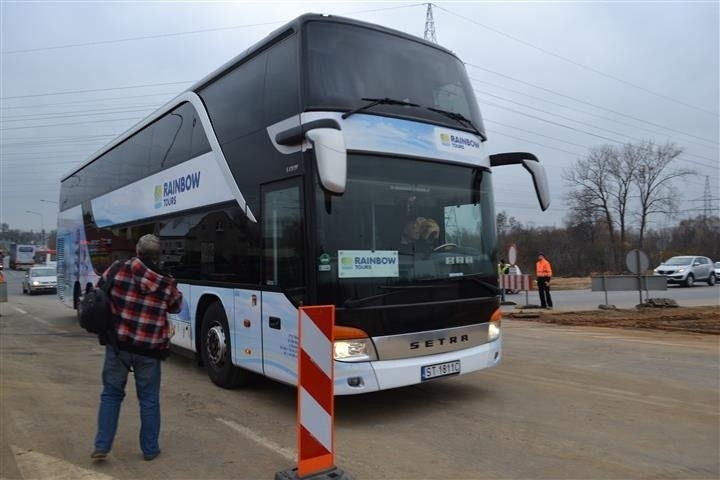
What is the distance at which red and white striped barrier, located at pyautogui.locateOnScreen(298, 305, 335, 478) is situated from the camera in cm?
391

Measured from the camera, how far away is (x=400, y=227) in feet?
19.0

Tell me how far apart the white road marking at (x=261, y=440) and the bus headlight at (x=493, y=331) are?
2.76 metres

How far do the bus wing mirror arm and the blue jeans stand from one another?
4.60 m

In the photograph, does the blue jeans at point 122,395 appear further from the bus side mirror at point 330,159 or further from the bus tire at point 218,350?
the bus tire at point 218,350

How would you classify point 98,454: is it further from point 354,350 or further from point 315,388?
point 354,350

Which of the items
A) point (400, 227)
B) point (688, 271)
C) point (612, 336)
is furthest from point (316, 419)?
point (688, 271)

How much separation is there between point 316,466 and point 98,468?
6.21ft

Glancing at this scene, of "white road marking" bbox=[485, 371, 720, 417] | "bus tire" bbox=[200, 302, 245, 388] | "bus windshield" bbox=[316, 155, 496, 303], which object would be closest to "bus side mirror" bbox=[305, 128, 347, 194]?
"bus windshield" bbox=[316, 155, 496, 303]

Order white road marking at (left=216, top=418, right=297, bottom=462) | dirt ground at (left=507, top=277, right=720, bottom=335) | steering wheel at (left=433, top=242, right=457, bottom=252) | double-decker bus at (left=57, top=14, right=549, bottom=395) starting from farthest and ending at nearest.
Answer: dirt ground at (left=507, top=277, right=720, bottom=335) < steering wheel at (left=433, top=242, right=457, bottom=252) < double-decker bus at (left=57, top=14, right=549, bottom=395) < white road marking at (left=216, top=418, right=297, bottom=462)

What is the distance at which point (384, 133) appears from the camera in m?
5.81

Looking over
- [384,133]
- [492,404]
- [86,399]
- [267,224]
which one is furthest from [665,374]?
[86,399]

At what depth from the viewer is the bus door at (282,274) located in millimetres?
5594

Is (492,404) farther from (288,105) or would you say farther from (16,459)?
(16,459)

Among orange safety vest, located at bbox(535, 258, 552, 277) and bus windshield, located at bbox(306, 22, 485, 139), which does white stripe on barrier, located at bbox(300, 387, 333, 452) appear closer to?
bus windshield, located at bbox(306, 22, 485, 139)
